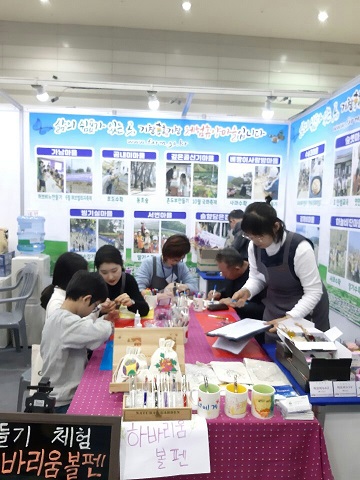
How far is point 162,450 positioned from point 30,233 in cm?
383

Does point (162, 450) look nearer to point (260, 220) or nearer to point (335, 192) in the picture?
point (260, 220)

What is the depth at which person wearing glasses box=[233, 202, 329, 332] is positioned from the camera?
6.65ft

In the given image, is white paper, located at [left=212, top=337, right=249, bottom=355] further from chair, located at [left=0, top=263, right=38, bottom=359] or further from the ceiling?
the ceiling

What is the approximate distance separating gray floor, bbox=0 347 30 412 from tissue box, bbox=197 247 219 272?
213 cm

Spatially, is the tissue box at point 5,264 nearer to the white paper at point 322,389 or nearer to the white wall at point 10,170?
the white wall at point 10,170

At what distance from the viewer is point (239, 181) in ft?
15.3

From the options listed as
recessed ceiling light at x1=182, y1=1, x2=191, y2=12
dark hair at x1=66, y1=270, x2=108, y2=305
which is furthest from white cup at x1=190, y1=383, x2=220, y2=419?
recessed ceiling light at x1=182, y1=1, x2=191, y2=12

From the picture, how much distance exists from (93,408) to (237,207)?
367 cm

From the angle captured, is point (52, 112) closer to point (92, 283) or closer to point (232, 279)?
point (232, 279)

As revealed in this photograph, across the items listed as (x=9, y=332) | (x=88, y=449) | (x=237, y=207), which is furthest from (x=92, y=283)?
(x=237, y=207)

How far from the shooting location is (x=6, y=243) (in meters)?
4.37

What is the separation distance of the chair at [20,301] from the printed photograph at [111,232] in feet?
2.95

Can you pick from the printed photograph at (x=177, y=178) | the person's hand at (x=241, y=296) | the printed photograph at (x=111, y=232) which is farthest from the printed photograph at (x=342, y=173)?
the printed photograph at (x=111, y=232)

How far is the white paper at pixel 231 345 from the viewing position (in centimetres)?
184
